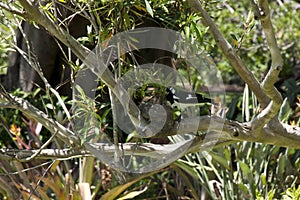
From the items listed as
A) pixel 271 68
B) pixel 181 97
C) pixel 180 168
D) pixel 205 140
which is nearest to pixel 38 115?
pixel 181 97

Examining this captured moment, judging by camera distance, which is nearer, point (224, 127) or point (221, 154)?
point (224, 127)

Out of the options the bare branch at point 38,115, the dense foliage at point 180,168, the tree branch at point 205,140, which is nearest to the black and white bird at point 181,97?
the tree branch at point 205,140

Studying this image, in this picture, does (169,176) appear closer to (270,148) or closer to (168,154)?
(270,148)

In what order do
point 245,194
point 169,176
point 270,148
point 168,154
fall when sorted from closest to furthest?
point 168,154 < point 245,194 < point 270,148 < point 169,176

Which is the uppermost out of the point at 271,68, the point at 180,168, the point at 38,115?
the point at 271,68

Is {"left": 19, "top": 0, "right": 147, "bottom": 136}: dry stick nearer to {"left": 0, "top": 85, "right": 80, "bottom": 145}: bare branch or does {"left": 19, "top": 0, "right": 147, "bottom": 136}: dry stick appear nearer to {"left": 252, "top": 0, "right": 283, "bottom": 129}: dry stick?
{"left": 0, "top": 85, "right": 80, "bottom": 145}: bare branch

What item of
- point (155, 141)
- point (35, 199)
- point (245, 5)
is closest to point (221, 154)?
point (155, 141)

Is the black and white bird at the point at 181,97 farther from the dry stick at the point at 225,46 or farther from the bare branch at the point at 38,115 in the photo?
the bare branch at the point at 38,115

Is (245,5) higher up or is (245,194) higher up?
(245,5)

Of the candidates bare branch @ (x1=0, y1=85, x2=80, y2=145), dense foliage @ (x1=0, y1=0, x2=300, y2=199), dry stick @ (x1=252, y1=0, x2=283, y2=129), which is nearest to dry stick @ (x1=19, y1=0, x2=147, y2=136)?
dense foliage @ (x1=0, y1=0, x2=300, y2=199)

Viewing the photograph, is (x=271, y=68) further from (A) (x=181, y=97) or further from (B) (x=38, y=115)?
(B) (x=38, y=115)

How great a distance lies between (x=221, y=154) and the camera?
3.95m

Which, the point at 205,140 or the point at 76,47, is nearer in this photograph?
the point at 76,47

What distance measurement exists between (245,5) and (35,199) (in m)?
4.71
